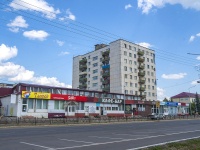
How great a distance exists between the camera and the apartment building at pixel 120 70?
88.1 m

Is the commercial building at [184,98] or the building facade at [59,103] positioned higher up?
the commercial building at [184,98]

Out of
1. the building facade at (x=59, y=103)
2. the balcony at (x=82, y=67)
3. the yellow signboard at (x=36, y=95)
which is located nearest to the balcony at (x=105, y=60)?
the balcony at (x=82, y=67)

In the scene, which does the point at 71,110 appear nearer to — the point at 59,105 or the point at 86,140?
the point at 59,105

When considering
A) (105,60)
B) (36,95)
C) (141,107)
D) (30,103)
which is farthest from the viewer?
(105,60)

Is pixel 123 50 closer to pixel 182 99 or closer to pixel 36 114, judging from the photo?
pixel 36 114

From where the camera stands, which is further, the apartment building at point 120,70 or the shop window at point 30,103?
the apartment building at point 120,70

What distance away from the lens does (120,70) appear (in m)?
86.8

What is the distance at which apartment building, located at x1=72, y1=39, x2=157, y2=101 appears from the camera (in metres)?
88.1

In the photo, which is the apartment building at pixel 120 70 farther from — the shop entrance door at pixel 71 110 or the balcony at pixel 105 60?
Result: the shop entrance door at pixel 71 110

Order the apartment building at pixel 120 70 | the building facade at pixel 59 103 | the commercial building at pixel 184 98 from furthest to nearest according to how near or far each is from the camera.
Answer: the commercial building at pixel 184 98
the apartment building at pixel 120 70
the building facade at pixel 59 103

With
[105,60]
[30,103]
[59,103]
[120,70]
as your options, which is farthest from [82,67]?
[30,103]

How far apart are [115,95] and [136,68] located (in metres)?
27.8

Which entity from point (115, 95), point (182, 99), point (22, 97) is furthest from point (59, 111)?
point (182, 99)

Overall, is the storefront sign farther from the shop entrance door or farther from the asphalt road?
the asphalt road
